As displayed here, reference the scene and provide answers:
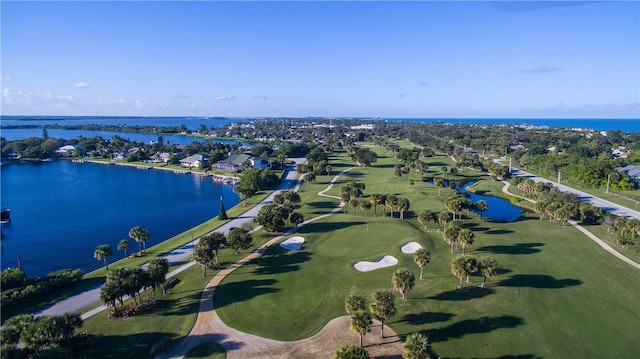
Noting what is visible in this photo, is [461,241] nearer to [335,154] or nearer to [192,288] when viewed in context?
[192,288]

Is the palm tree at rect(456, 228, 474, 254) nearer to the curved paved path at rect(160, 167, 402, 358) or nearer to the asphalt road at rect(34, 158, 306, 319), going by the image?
the curved paved path at rect(160, 167, 402, 358)

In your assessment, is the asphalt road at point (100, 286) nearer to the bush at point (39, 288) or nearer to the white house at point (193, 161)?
the bush at point (39, 288)

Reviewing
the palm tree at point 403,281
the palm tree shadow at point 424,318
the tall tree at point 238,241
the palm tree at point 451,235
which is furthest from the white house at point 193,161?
the palm tree shadow at point 424,318

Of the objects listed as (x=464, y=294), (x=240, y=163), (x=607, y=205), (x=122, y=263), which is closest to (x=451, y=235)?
(x=464, y=294)

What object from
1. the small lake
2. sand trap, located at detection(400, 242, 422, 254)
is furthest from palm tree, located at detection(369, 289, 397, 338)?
the small lake

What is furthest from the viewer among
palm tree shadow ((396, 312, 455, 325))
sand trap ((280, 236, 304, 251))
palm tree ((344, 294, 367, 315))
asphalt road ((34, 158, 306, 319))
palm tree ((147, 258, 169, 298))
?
sand trap ((280, 236, 304, 251))
